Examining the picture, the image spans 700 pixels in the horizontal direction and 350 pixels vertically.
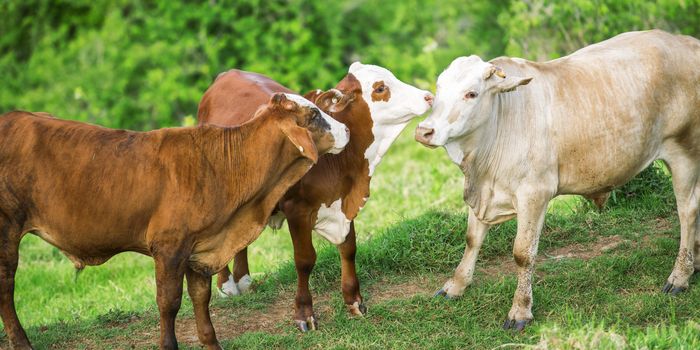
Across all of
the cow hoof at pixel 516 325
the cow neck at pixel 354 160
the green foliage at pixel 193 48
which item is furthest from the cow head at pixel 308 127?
the green foliage at pixel 193 48

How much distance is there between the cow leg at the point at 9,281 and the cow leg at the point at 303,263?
1.59 metres

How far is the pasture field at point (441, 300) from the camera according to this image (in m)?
5.77

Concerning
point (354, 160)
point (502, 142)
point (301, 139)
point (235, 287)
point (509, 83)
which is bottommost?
point (235, 287)

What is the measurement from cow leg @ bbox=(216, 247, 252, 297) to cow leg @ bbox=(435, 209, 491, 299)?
4.88 ft

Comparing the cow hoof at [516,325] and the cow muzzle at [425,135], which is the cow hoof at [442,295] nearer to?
the cow hoof at [516,325]

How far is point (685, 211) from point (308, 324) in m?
2.47

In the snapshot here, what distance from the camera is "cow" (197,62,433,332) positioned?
19.8 feet

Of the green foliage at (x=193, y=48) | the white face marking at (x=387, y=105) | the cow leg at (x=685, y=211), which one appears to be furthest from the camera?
the green foliage at (x=193, y=48)

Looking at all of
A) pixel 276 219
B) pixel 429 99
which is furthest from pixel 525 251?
pixel 276 219

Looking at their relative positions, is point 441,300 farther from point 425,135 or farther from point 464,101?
point 464,101

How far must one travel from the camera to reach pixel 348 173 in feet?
20.4

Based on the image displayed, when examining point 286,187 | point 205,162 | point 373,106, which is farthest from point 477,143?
point 205,162

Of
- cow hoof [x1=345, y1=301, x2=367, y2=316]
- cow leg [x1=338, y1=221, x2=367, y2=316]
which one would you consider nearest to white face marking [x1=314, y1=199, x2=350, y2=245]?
cow leg [x1=338, y1=221, x2=367, y2=316]

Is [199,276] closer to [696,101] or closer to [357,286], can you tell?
[357,286]
